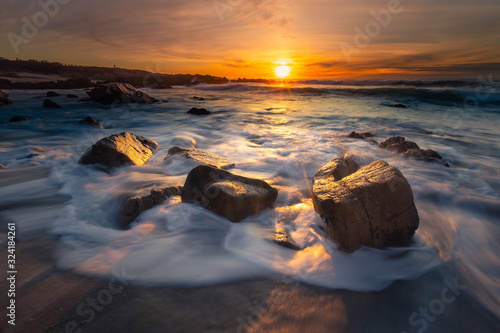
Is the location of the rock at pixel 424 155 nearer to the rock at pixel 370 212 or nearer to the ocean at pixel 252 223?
the ocean at pixel 252 223

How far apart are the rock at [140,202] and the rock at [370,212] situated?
2.24 meters

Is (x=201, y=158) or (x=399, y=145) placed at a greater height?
(x=399, y=145)

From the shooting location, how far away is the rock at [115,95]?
59.2ft

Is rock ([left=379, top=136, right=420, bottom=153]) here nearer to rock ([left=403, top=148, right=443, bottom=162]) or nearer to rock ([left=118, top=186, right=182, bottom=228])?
rock ([left=403, top=148, right=443, bottom=162])

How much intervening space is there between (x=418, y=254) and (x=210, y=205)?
2.54 metres

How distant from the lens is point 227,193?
10.8ft

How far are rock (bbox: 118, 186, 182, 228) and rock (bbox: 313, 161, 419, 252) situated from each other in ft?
7.35

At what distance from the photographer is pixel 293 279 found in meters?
2.39

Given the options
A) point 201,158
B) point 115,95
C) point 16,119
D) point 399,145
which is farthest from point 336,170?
point 115,95

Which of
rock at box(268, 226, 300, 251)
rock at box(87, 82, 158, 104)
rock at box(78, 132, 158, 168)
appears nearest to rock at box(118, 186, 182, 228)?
rock at box(268, 226, 300, 251)

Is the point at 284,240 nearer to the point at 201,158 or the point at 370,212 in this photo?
the point at 370,212

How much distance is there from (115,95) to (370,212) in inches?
812

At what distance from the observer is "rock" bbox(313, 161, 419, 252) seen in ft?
8.62

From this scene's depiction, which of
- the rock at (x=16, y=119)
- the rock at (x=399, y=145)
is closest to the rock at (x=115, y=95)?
the rock at (x=16, y=119)
